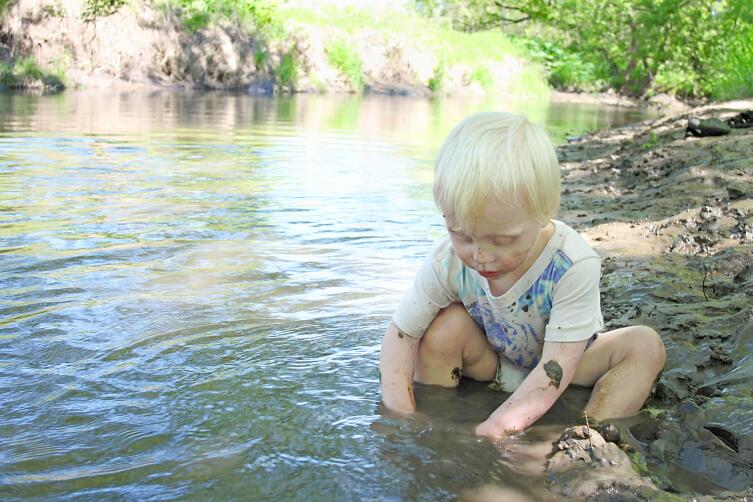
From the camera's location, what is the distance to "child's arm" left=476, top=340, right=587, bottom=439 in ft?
7.70

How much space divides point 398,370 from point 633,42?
2657cm

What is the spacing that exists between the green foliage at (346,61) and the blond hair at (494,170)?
2485 cm

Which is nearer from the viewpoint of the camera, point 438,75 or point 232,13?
point 232,13

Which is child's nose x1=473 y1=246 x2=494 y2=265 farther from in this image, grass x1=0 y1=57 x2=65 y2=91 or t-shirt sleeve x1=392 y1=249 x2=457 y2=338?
grass x1=0 y1=57 x2=65 y2=91

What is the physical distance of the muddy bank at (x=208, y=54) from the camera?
1953cm

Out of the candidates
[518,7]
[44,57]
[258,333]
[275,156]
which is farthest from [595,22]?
[258,333]

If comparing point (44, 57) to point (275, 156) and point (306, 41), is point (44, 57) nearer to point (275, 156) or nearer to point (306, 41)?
point (306, 41)

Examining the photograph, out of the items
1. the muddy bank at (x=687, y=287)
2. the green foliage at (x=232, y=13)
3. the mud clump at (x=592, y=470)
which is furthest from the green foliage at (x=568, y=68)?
the mud clump at (x=592, y=470)

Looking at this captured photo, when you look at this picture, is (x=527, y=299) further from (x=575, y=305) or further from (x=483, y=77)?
(x=483, y=77)

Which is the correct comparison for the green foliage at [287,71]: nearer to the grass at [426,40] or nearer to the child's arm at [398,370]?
the grass at [426,40]

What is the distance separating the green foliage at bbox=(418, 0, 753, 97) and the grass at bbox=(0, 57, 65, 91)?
13969 millimetres

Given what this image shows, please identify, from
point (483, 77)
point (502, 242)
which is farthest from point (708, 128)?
point (483, 77)

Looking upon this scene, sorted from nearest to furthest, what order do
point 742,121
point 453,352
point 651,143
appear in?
point 453,352, point 742,121, point 651,143

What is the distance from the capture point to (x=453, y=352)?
2637 millimetres
